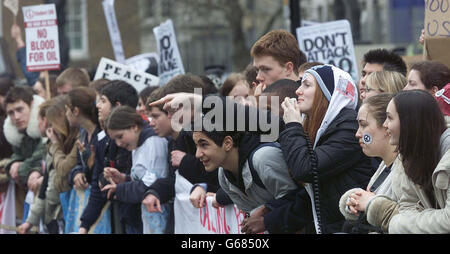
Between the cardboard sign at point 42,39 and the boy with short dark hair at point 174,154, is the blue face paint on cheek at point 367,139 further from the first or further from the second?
the cardboard sign at point 42,39

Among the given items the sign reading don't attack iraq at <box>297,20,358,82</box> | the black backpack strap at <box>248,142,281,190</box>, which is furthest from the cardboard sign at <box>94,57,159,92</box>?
the black backpack strap at <box>248,142,281,190</box>

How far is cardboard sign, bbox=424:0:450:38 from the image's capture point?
710 centimetres

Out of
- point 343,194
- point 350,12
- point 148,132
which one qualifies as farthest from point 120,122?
point 350,12

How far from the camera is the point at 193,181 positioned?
7684mm

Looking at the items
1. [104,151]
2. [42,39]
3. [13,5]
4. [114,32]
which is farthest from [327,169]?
[13,5]

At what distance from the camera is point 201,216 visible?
767cm

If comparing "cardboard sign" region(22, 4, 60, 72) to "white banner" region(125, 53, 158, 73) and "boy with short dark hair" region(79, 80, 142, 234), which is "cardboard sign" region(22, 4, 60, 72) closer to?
"white banner" region(125, 53, 158, 73)

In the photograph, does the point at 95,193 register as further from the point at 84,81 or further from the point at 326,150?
the point at 326,150

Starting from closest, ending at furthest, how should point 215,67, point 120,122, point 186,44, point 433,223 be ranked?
point 433,223 < point 120,122 < point 215,67 < point 186,44

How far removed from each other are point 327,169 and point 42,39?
22.4ft

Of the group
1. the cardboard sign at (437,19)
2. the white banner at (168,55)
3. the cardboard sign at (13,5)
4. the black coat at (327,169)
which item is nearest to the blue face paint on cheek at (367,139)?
the black coat at (327,169)

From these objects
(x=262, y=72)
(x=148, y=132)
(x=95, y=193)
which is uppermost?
(x=262, y=72)

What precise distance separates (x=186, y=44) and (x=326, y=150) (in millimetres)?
39385

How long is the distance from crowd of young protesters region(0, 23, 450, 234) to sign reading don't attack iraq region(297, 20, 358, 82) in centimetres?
185
